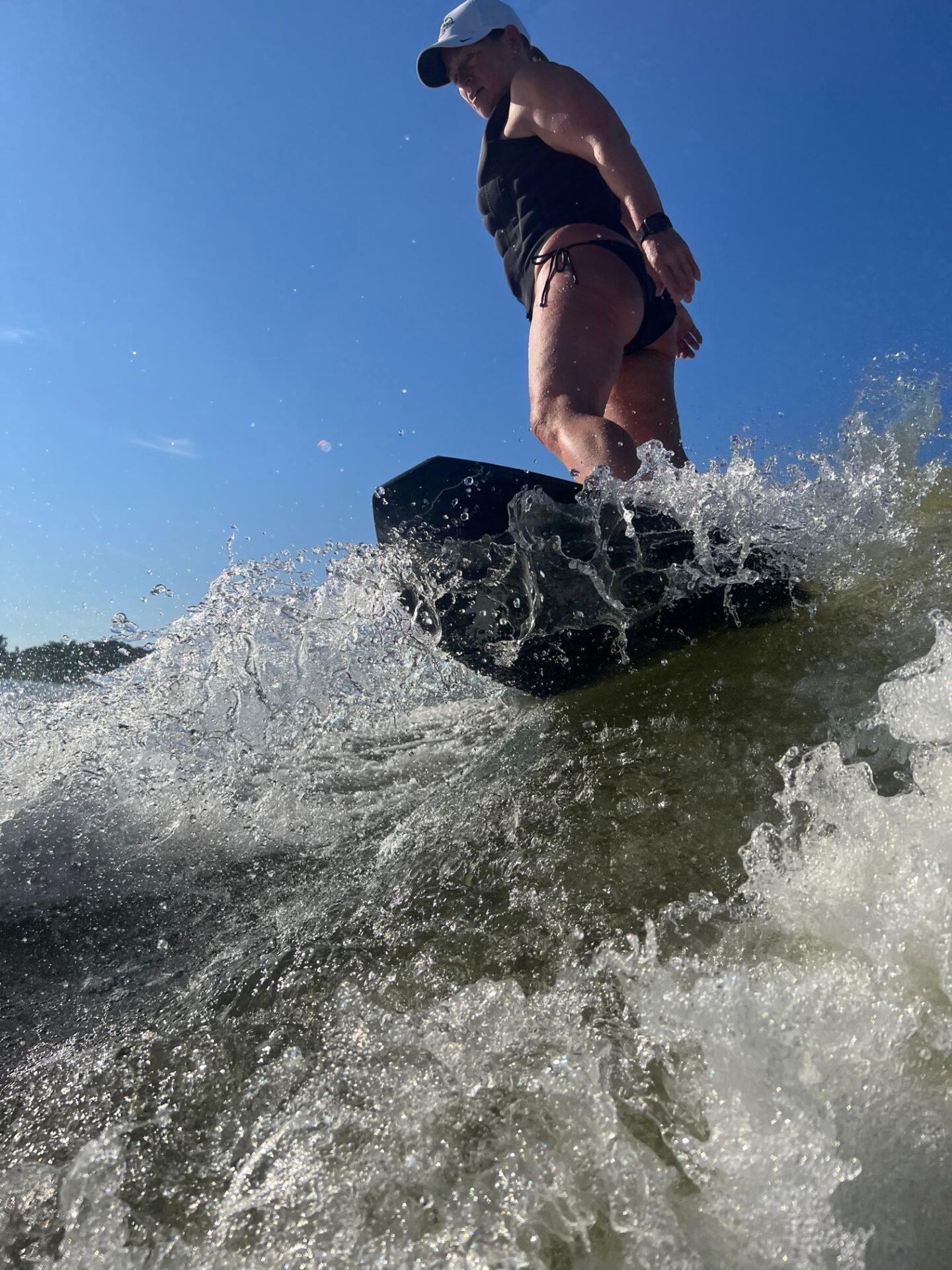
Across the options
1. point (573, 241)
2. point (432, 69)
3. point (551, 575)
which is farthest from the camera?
point (432, 69)

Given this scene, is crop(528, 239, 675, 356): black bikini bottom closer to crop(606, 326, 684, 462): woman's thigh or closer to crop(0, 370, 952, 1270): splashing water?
crop(606, 326, 684, 462): woman's thigh

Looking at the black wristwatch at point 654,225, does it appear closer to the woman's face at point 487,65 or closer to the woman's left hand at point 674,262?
the woman's left hand at point 674,262

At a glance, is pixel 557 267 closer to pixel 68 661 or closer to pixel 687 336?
pixel 687 336

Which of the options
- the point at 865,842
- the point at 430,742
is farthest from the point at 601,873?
the point at 430,742

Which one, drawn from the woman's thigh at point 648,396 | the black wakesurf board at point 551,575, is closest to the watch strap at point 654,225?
the woman's thigh at point 648,396

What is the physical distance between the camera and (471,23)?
104 inches

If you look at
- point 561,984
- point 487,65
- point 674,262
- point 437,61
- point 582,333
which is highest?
point 437,61

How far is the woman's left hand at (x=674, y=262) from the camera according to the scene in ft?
7.52

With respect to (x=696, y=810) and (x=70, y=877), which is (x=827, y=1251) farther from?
(x=70, y=877)

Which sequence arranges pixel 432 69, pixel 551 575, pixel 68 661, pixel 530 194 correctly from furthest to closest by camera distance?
1. pixel 68 661
2. pixel 432 69
3. pixel 530 194
4. pixel 551 575

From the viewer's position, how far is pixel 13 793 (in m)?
2.13

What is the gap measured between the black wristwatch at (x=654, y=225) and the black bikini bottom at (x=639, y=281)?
0.48 feet

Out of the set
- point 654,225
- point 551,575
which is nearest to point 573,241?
point 654,225

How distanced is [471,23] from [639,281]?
3.73 ft
